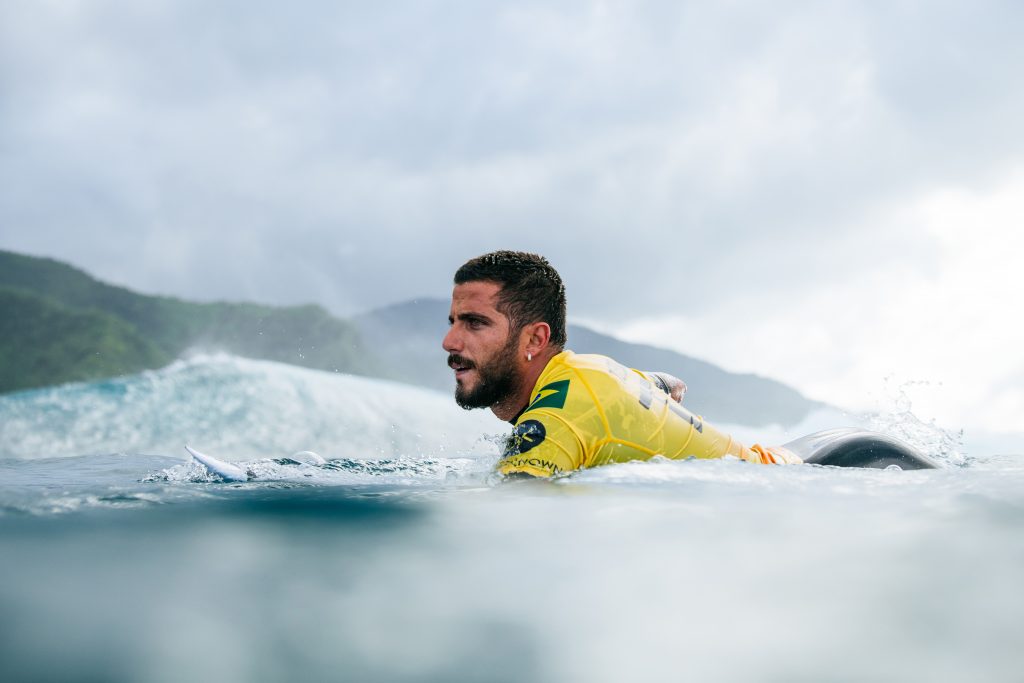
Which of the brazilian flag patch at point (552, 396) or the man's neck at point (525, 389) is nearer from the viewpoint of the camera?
the brazilian flag patch at point (552, 396)

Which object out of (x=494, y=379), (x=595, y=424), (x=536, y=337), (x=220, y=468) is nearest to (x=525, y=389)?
(x=494, y=379)

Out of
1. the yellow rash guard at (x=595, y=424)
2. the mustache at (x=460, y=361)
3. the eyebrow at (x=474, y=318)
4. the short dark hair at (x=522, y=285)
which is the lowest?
the yellow rash guard at (x=595, y=424)

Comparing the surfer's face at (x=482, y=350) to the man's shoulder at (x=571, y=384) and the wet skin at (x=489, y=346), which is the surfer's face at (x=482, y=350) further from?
the man's shoulder at (x=571, y=384)

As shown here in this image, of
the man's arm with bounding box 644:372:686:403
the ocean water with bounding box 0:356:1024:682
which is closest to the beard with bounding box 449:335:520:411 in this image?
the man's arm with bounding box 644:372:686:403

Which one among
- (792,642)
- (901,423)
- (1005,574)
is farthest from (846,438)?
(792,642)

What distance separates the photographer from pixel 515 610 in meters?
1.69

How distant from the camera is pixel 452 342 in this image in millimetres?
4273

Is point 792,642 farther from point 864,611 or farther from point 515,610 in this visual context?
point 515,610

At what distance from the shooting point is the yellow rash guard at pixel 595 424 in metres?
3.49

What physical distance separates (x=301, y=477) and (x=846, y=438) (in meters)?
3.36

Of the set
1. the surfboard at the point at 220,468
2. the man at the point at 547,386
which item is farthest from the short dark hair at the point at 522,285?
the surfboard at the point at 220,468

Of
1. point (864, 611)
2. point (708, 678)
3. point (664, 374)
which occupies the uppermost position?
point (664, 374)

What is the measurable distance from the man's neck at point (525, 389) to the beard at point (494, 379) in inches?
1.4

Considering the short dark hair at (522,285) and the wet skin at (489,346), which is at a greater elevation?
the short dark hair at (522,285)
